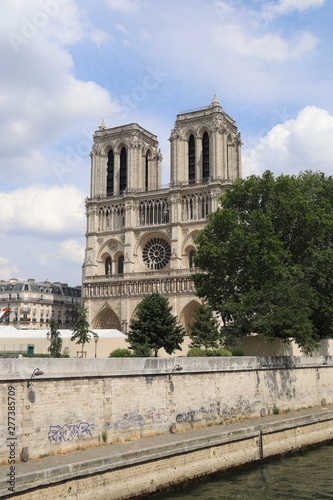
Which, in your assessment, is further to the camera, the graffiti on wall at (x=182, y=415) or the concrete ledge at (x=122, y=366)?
the graffiti on wall at (x=182, y=415)

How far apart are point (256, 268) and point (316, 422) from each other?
9.37 meters

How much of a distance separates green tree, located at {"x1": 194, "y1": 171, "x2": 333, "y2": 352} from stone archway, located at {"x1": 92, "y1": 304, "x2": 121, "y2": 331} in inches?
1230

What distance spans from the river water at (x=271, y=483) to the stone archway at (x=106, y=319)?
4481cm

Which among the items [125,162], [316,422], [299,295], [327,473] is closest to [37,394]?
[327,473]

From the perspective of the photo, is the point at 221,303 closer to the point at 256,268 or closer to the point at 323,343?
the point at 256,268

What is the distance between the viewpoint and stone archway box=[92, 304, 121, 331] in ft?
206

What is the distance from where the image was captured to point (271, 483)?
53.2 feet

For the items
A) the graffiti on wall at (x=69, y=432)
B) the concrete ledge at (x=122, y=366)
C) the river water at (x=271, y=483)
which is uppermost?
the concrete ledge at (x=122, y=366)

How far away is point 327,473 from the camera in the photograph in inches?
679

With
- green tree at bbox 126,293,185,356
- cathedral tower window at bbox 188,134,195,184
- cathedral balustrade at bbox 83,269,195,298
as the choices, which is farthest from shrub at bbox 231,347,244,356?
cathedral tower window at bbox 188,134,195,184

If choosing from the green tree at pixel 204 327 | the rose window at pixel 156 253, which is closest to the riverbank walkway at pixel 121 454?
the green tree at pixel 204 327

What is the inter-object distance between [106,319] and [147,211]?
13.5 meters

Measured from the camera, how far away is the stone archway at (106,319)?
62.9 metres

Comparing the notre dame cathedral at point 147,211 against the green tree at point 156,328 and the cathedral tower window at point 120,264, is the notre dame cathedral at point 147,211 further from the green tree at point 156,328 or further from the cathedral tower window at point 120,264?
the green tree at point 156,328
